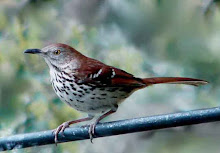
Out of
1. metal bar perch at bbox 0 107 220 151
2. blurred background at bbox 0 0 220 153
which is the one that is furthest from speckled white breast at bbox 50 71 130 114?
blurred background at bbox 0 0 220 153

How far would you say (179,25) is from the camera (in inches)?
89.4

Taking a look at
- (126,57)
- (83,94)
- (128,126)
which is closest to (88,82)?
(83,94)

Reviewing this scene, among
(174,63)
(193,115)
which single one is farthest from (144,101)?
(193,115)

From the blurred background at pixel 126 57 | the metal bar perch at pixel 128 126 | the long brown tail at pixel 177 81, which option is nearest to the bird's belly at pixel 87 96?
the long brown tail at pixel 177 81

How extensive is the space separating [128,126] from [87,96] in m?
0.45

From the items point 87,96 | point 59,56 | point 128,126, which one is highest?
point 59,56

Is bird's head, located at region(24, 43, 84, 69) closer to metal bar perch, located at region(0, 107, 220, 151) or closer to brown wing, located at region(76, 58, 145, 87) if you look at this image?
brown wing, located at region(76, 58, 145, 87)

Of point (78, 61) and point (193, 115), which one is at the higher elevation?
point (78, 61)

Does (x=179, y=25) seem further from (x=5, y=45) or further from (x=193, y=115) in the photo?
(x=193, y=115)

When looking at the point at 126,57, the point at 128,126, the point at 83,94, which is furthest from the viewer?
the point at 126,57

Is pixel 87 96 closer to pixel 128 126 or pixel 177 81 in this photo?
pixel 177 81

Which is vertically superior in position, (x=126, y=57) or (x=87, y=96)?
(x=126, y=57)

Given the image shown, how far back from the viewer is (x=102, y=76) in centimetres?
166

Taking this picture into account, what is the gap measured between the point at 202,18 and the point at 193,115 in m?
1.19
